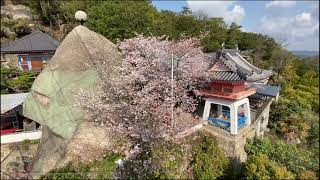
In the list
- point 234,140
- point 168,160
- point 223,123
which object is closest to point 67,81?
point 168,160

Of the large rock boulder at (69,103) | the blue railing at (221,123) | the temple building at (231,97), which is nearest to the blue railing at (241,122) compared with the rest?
the temple building at (231,97)

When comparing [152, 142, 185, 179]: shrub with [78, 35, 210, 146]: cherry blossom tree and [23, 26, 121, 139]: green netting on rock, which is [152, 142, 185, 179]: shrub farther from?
[23, 26, 121, 139]: green netting on rock

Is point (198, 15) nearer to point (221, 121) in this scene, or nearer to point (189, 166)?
point (221, 121)

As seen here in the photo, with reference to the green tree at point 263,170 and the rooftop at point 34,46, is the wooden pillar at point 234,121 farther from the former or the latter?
the rooftop at point 34,46

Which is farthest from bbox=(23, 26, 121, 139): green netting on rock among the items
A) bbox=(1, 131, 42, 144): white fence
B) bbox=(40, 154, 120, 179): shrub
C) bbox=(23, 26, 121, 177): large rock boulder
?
bbox=(40, 154, 120, 179): shrub

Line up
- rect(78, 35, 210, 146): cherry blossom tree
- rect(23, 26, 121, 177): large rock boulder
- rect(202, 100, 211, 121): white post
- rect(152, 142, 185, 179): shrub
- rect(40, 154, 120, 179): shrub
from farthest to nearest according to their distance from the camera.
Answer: rect(202, 100, 211, 121): white post, rect(78, 35, 210, 146): cherry blossom tree, rect(23, 26, 121, 177): large rock boulder, rect(152, 142, 185, 179): shrub, rect(40, 154, 120, 179): shrub

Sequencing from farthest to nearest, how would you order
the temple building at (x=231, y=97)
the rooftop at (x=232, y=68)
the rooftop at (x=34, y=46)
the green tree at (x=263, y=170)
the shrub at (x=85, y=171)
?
the rooftop at (x=34, y=46) → the temple building at (x=231, y=97) → the rooftop at (x=232, y=68) → the shrub at (x=85, y=171) → the green tree at (x=263, y=170)
